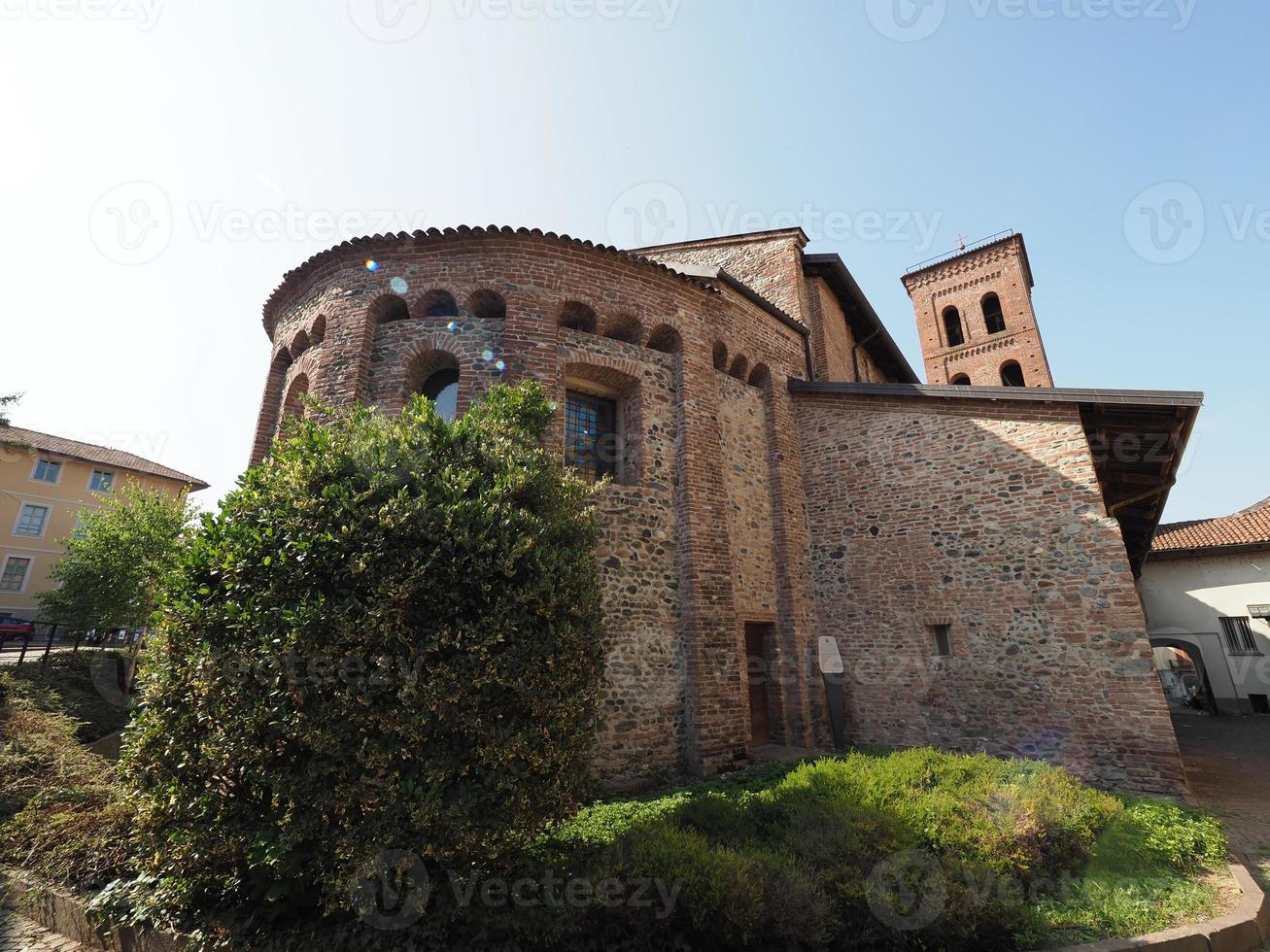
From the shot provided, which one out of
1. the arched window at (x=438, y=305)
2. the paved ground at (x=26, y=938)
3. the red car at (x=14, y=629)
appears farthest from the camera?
the red car at (x=14, y=629)

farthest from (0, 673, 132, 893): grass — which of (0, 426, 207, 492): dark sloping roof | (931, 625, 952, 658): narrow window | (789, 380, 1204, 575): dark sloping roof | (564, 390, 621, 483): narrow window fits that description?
(0, 426, 207, 492): dark sloping roof

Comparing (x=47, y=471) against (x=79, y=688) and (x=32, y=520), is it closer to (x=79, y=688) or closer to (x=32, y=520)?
(x=32, y=520)

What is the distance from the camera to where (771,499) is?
1107cm

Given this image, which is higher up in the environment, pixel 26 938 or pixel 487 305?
pixel 487 305

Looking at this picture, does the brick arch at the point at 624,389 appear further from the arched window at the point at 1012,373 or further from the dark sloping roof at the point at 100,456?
the dark sloping roof at the point at 100,456

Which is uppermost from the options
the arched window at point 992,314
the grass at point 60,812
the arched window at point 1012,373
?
the arched window at point 992,314

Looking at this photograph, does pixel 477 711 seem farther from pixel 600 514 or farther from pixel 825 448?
pixel 825 448

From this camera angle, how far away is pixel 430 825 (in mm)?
3965

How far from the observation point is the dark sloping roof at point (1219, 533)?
17172 mm

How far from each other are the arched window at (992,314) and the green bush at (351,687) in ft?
94.0

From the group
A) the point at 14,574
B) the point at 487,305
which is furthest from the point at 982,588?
the point at 14,574

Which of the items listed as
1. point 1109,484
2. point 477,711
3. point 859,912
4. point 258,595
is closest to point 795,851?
point 859,912

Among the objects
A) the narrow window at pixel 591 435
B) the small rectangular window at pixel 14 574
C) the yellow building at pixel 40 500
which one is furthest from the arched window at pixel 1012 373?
the small rectangular window at pixel 14 574

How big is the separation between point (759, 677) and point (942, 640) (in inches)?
129
